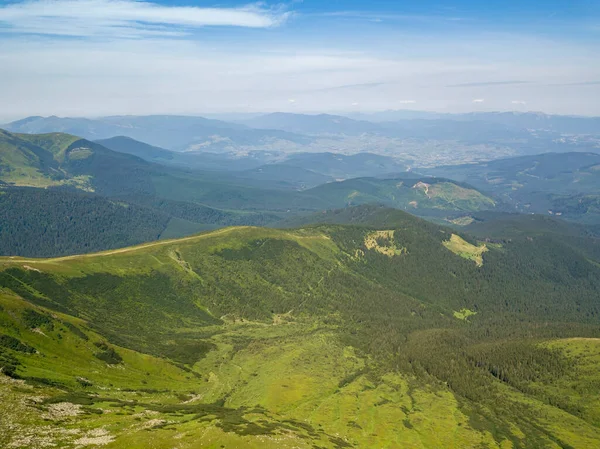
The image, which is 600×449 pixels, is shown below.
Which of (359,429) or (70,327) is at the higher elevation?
(70,327)

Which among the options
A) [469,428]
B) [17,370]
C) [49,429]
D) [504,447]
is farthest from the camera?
[469,428]

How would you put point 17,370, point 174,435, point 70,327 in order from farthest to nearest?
point 70,327 < point 17,370 < point 174,435

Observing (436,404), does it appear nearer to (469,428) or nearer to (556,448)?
(469,428)

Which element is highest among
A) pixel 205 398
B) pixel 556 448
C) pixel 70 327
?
pixel 70 327

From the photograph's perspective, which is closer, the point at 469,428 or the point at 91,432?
the point at 91,432

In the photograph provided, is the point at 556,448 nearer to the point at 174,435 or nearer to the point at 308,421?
the point at 308,421

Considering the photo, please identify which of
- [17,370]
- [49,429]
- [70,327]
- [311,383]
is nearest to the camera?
[49,429]

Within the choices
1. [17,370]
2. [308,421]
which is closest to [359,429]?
[308,421]

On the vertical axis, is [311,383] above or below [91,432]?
below

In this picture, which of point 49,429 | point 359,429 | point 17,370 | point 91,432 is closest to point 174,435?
point 91,432
